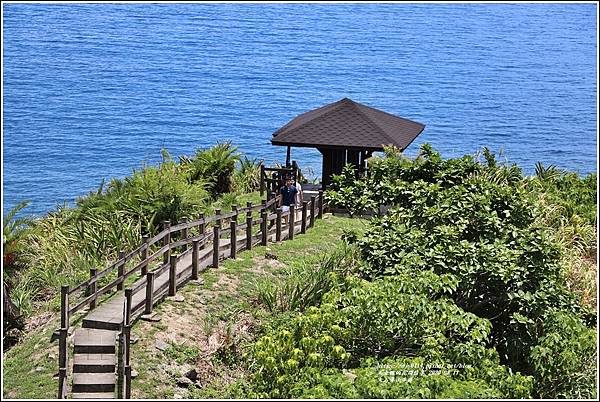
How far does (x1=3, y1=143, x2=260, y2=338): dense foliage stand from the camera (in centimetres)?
Answer: 1512

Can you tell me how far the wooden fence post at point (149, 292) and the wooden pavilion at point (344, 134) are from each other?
10623 millimetres

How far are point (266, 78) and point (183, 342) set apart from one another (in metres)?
58.5

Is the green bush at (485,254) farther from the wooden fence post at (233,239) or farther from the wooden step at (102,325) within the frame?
the wooden step at (102,325)

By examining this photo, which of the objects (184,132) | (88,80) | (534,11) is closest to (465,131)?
(184,132)

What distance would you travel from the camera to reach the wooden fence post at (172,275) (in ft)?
41.7

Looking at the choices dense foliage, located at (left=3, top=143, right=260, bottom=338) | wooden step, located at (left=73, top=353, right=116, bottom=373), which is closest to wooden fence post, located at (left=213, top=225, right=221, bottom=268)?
dense foliage, located at (left=3, top=143, right=260, bottom=338)

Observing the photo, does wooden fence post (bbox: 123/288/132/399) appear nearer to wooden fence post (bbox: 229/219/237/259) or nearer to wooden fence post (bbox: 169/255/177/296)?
wooden fence post (bbox: 169/255/177/296)

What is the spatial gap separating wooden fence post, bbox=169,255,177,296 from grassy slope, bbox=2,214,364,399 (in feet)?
0.70

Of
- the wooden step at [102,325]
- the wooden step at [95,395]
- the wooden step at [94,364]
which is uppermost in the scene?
the wooden step at [102,325]

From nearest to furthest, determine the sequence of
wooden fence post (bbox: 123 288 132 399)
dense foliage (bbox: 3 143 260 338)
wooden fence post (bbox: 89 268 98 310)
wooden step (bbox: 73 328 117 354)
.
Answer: wooden fence post (bbox: 123 288 132 399) < wooden step (bbox: 73 328 117 354) < wooden fence post (bbox: 89 268 98 310) < dense foliage (bbox: 3 143 260 338)

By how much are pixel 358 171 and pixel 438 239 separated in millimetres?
10104

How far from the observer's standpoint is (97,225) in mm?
18219

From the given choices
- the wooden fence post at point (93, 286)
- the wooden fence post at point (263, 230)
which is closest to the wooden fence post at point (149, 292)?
the wooden fence post at point (93, 286)

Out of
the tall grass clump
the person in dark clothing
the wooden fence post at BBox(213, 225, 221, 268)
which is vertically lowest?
the tall grass clump
